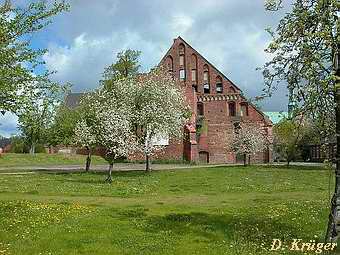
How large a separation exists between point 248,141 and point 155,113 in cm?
2140

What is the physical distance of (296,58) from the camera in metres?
13.6

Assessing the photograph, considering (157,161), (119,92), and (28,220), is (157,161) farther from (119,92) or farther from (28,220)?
(28,220)

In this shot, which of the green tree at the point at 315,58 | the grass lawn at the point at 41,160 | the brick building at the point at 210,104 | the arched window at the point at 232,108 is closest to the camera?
the green tree at the point at 315,58

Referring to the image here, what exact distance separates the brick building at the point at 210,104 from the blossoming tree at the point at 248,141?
10992 mm

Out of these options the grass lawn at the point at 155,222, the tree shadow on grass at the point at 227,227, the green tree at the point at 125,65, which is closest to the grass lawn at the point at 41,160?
the green tree at the point at 125,65

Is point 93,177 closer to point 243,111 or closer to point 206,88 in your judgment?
point 206,88

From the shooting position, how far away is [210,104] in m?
77.0

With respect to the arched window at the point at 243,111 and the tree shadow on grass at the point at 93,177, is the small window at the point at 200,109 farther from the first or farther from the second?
the tree shadow on grass at the point at 93,177

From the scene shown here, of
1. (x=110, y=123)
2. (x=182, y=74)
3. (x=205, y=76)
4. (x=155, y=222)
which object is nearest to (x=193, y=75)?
(x=182, y=74)

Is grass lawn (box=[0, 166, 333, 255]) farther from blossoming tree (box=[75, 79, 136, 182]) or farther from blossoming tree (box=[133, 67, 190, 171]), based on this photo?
blossoming tree (box=[133, 67, 190, 171])

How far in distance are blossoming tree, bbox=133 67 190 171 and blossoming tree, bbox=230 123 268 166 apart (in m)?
16.7

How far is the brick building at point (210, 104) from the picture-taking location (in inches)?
2975

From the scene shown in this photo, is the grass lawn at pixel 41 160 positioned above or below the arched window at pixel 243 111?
below

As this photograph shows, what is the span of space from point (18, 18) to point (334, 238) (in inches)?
488
